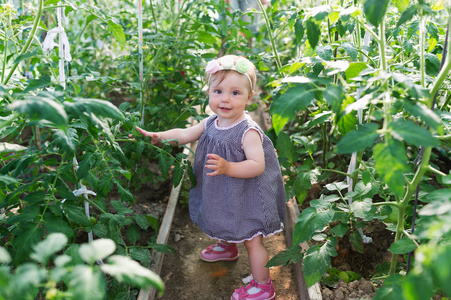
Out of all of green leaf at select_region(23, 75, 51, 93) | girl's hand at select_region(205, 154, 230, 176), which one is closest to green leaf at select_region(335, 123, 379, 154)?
girl's hand at select_region(205, 154, 230, 176)

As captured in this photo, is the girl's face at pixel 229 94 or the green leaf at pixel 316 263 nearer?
the green leaf at pixel 316 263

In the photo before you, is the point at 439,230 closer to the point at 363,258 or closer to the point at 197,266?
the point at 363,258

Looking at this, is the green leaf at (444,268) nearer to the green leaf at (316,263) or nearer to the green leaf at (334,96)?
the green leaf at (334,96)

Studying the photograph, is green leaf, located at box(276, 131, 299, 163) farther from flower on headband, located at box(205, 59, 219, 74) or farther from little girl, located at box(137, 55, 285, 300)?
flower on headband, located at box(205, 59, 219, 74)

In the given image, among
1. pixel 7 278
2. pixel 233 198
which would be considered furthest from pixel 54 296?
pixel 233 198

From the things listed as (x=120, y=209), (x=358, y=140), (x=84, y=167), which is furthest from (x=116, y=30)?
(x=358, y=140)

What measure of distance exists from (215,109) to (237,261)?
2.97 feet

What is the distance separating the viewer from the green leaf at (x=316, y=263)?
63.1 inches

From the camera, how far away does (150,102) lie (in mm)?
2951

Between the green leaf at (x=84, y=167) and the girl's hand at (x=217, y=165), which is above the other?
the green leaf at (x=84, y=167)

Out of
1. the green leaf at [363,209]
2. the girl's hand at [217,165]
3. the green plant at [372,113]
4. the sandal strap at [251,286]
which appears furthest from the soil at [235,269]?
the girl's hand at [217,165]

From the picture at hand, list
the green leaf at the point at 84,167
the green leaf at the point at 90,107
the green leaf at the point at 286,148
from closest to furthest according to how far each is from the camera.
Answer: the green leaf at the point at 90,107, the green leaf at the point at 84,167, the green leaf at the point at 286,148

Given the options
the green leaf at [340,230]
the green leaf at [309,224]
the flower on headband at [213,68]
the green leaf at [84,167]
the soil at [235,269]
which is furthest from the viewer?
the soil at [235,269]

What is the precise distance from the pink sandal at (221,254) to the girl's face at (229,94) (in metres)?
0.78
